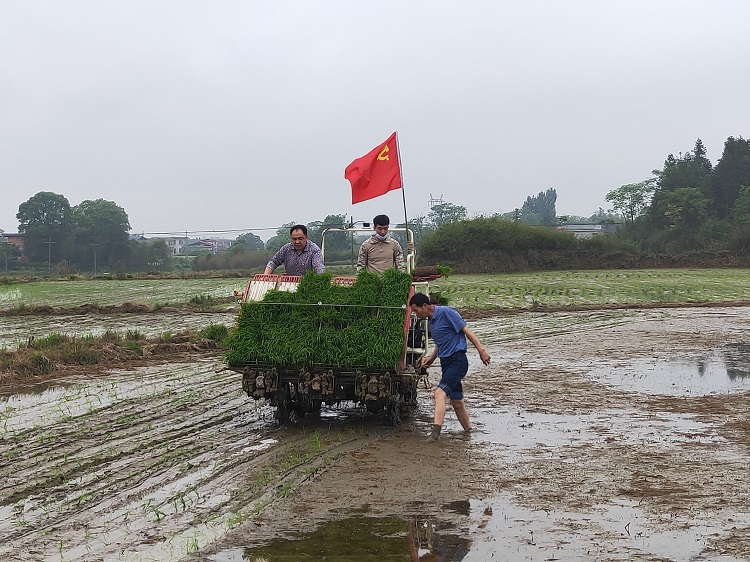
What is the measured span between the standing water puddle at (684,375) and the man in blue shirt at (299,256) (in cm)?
512

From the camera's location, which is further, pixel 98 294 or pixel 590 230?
pixel 590 230

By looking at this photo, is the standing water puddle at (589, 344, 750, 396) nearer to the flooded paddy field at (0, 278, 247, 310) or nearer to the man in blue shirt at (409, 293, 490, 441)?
the man in blue shirt at (409, 293, 490, 441)

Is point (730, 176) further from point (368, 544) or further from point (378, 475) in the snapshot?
point (368, 544)

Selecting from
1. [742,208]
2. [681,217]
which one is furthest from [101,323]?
[681,217]

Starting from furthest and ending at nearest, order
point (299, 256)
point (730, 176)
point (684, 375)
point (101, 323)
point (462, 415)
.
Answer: point (730, 176) → point (101, 323) → point (684, 375) → point (299, 256) → point (462, 415)

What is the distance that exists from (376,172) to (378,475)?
4.97 m

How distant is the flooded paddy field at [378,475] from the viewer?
6125 mm

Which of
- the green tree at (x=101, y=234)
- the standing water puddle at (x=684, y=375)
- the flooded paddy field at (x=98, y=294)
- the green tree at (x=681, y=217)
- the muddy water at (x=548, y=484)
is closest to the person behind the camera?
the muddy water at (x=548, y=484)

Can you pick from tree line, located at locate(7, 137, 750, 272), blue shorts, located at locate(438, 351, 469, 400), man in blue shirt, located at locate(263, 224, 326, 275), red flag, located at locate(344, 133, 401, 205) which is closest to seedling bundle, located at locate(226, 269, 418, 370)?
blue shorts, located at locate(438, 351, 469, 400)

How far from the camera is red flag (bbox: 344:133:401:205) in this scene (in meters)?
11.9

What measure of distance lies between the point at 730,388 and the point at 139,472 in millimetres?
8770

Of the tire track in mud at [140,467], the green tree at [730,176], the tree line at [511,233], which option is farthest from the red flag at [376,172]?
the green tree at [730,176]

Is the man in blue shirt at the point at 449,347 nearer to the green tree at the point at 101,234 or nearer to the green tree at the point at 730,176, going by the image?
the green tree at the point at 730,176

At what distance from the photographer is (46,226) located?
88500 millimetres
